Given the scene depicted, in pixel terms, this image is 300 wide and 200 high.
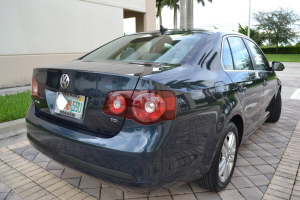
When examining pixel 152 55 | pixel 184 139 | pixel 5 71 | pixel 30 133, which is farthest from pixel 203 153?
pixel 5 71

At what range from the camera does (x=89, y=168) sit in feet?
6.09

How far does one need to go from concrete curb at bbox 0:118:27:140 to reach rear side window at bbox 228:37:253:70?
327cm

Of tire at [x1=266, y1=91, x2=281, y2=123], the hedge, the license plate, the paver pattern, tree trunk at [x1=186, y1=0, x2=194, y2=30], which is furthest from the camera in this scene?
the hedge

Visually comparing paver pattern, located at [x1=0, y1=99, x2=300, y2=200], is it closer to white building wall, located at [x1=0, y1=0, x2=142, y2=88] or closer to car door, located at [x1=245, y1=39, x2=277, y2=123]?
car door, located at [x1=245, y1=39, x2=277, y2=123]

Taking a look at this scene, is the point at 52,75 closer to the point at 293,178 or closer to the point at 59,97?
the point at 59,97

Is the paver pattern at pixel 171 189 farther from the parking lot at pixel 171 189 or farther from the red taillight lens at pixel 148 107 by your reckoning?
the red taillight lens at pixel 148 107

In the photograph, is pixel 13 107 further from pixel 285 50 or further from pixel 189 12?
pixel 285 50

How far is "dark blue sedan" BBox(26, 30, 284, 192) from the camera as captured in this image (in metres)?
1.71

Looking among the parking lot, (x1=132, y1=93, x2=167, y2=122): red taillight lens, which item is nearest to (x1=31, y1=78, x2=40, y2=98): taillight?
the parking lot

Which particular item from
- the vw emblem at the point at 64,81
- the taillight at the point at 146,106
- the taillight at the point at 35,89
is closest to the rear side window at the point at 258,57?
the taillight at the point at 146,106

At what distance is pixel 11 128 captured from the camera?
393cm

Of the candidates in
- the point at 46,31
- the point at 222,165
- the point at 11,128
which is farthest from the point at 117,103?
the point at 46,31

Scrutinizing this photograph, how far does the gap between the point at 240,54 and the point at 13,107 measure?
156 inches

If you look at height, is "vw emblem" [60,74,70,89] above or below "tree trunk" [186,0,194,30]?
below
